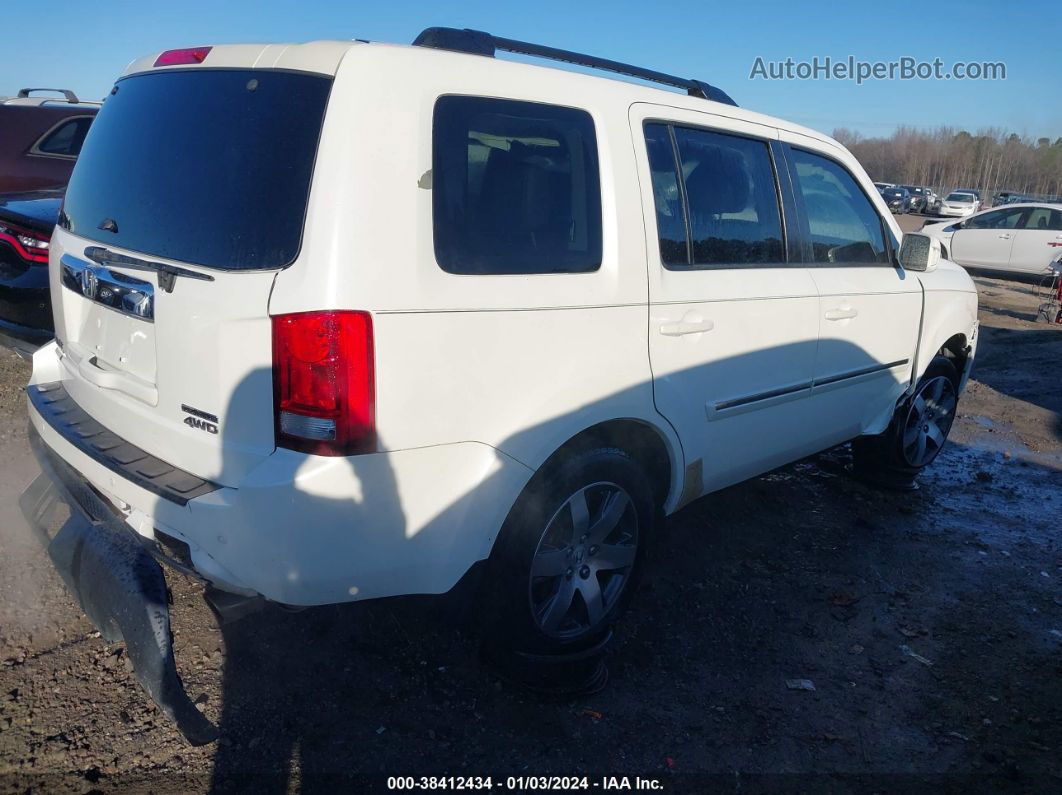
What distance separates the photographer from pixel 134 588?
7.45 ft

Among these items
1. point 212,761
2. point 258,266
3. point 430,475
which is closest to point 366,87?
point 258,266

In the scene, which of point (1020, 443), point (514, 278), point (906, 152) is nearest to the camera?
point (514, 278)

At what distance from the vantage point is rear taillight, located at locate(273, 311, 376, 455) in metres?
2.10

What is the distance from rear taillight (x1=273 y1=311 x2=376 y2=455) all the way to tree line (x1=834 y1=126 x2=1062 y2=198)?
73.7m

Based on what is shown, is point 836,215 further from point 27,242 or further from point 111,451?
point 27,242

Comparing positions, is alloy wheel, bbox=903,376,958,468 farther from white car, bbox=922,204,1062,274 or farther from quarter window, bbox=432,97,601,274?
white car, bbox=922,204,1062,274

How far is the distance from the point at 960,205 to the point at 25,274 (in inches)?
1626

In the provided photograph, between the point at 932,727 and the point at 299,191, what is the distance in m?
2.81

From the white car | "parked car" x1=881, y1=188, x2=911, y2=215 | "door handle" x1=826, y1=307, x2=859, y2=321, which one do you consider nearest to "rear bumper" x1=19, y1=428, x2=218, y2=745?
"door handle" x1=826, y1=307, x2=859, y2=321

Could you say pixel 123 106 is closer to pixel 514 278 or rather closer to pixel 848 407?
pixel 514 278

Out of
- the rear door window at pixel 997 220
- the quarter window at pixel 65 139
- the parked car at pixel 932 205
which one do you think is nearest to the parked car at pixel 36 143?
the quarter window at pixel 65 139

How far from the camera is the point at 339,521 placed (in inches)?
86.4

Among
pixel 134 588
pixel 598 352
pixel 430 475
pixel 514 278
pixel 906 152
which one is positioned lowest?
pixel 134 588

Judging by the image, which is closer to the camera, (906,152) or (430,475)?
(430,475)
